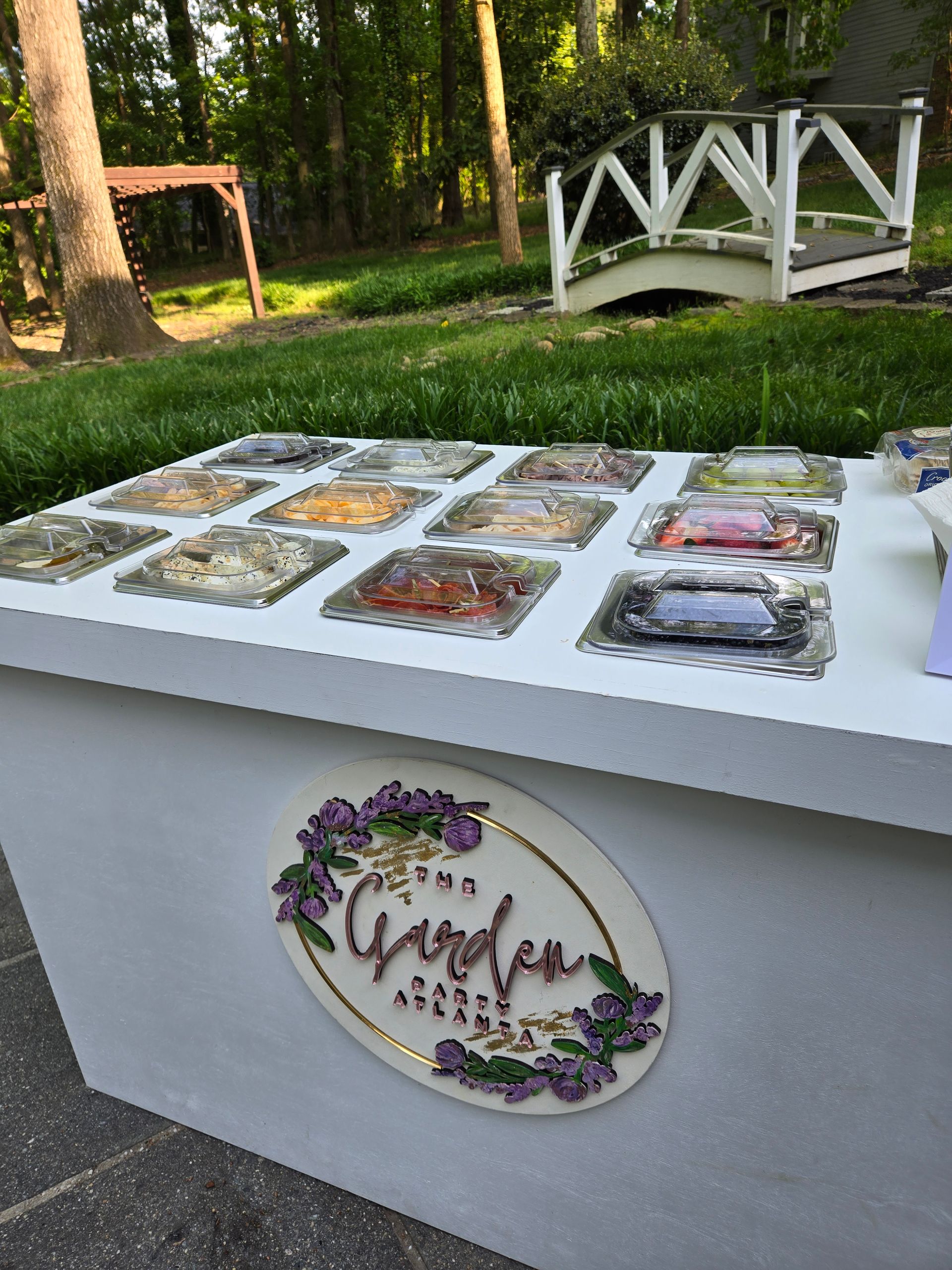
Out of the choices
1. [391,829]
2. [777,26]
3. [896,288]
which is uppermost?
[777,26]

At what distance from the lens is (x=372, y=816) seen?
39.7 inches

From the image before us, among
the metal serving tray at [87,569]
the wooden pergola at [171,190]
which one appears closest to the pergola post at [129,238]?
the wooden pergola at [171,190]

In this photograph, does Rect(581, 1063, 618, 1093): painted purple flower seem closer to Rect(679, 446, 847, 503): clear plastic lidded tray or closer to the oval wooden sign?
the oval wooden sign

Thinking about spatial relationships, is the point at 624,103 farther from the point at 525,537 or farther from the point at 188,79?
the point at 188,79

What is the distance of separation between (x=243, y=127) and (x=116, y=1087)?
27.4 metres

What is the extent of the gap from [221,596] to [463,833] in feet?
1.37

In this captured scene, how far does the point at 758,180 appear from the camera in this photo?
248 inches

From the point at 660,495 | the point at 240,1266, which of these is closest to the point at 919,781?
the point at 660,495

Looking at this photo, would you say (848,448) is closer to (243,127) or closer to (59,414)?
(59,414)

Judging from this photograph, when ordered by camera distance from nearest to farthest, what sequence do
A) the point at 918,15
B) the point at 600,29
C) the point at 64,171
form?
the point at 64,171 < the point at 918,15 < the point at 600,29

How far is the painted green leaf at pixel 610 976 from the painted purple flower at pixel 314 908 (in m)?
0.36

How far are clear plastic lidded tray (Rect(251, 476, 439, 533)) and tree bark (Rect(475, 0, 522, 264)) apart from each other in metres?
10.2

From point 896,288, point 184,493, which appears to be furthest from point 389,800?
point 896,288

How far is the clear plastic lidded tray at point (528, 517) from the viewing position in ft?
3.76
